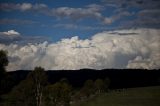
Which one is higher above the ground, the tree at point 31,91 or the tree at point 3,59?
the tree at point 3,59

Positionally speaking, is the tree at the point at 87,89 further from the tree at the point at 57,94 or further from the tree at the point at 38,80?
the tree at the point at 38,80

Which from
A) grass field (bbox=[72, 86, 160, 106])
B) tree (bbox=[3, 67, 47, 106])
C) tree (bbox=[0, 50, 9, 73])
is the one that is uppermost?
tree (bbox=[0, 50, 9, 73])

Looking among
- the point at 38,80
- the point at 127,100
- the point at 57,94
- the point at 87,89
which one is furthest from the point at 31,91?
the point at 87,89

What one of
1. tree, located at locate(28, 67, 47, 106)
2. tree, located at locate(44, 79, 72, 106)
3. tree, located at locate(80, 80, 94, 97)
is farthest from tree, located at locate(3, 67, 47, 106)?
tree, located at locate(80, 80, 94, 97)

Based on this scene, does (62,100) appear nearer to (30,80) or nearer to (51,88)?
(51,88)

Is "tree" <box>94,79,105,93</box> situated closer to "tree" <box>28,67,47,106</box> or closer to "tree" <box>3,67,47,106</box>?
"tree" <box>3,67,47,106</box>

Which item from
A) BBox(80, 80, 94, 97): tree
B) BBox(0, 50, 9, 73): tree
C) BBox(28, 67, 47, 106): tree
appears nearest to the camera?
BBox(0, 50, 9, 73): tree

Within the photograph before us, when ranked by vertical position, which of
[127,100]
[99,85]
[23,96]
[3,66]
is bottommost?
[127,100]

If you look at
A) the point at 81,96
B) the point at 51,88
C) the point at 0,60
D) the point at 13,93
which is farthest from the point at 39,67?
the point at 81,96

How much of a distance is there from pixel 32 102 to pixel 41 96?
5451mm

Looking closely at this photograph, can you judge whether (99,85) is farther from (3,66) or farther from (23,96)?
(3,66)

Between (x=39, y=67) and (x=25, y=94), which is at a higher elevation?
(x=39, y=67)

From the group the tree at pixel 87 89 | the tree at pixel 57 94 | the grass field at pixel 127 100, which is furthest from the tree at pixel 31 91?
the tree at pixel 87 89

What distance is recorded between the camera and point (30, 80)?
68.1m
